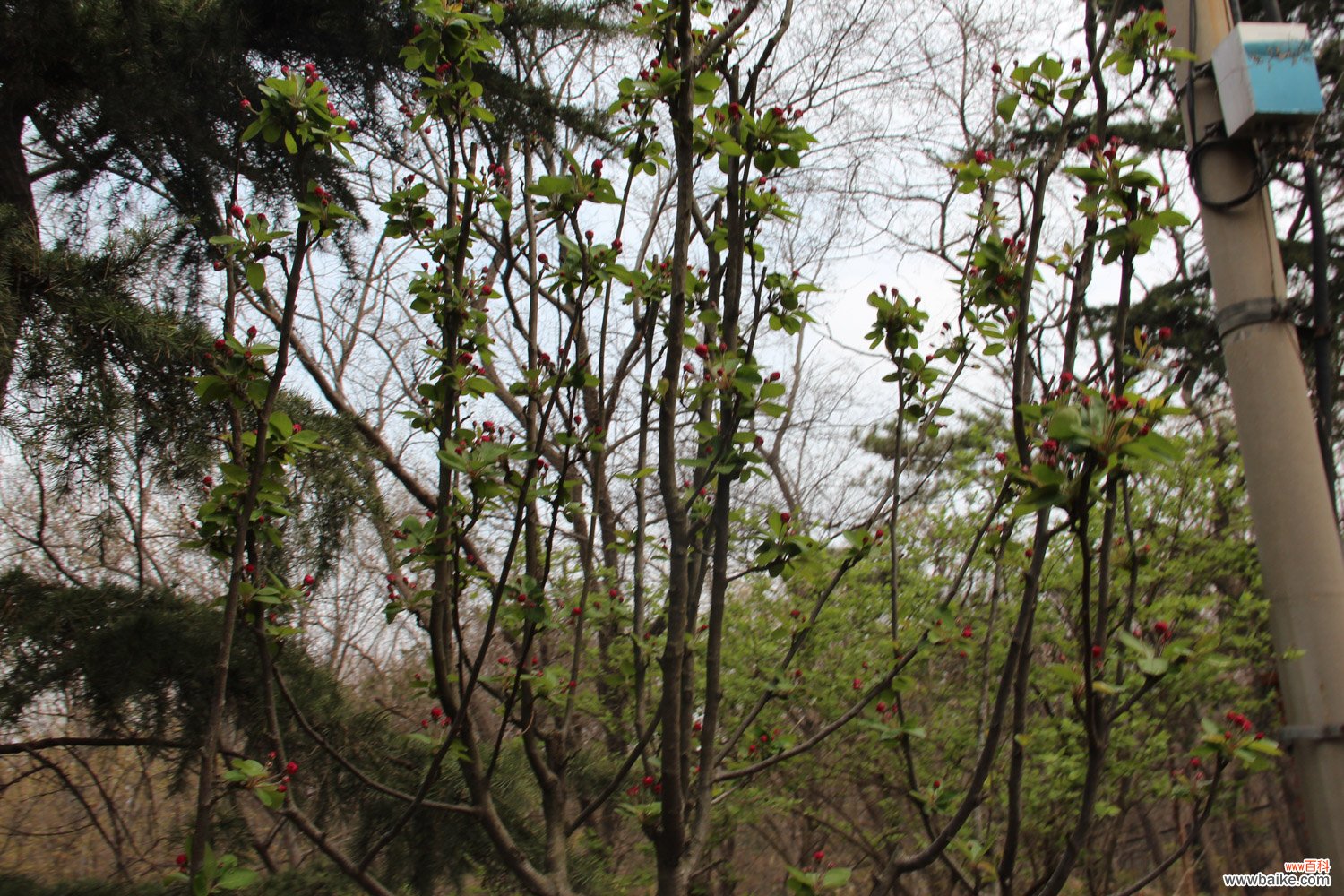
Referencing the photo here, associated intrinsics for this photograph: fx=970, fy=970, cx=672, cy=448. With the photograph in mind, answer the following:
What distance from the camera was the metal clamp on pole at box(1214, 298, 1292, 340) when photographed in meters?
2.21

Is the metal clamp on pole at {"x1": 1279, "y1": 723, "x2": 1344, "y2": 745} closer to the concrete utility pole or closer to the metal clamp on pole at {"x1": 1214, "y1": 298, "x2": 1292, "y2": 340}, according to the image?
the concrete utility pole

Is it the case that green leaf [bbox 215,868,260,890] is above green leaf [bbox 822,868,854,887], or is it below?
above

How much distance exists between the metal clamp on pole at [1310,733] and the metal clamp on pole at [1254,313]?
0.88 m

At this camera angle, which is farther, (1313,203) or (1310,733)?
(1313,203)

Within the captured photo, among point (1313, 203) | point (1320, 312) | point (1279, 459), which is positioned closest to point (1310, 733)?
point (1279, 459)

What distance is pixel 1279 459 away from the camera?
2.13 meters

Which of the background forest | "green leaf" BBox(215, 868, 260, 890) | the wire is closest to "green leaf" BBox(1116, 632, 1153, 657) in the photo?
the background forest

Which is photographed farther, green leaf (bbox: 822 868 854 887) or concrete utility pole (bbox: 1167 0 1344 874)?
concrete utility pole (bbox: 1167 0 1344 874)

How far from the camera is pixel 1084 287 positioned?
175 cm

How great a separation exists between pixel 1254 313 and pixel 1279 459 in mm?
345

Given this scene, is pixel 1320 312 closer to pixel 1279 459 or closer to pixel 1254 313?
pixel 1254 313

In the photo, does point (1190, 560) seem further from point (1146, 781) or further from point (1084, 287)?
point (1084, 287)

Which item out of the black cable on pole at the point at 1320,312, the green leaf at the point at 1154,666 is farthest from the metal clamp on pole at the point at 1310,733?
the green leaf at the point at 1154,666

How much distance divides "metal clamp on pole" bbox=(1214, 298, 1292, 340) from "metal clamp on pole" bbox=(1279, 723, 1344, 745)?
88cm
